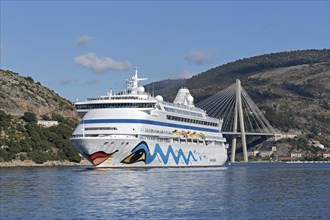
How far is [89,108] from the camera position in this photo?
84.6 metres

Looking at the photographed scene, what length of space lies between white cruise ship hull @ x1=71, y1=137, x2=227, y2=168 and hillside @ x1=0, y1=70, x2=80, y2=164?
37.2 meters

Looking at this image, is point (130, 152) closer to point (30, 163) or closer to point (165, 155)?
point (165, 155)

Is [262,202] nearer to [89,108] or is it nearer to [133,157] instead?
[133,157]

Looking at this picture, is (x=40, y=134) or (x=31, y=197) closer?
(x=31, y=197)

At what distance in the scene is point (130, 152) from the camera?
78562 mm

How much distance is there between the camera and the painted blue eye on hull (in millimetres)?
80000

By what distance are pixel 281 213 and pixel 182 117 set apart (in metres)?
55.0

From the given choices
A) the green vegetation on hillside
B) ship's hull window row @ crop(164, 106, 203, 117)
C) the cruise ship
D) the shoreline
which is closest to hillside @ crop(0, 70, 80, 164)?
the green vegetation on hillside

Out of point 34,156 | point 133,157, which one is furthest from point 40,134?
point 133,157

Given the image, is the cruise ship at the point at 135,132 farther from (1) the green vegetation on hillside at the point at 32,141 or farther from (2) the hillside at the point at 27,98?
(2) the hillside at the point at 27,98

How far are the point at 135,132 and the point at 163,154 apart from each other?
8.04 m

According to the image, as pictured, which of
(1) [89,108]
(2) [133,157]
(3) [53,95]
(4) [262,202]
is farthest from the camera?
(3) [53,95]

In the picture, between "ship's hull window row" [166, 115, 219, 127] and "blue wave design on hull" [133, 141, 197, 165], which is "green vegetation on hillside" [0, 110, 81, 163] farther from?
"blue wave design on hull" [133, 141, 197, 165]

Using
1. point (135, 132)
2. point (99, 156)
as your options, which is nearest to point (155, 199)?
point (99, 156)
